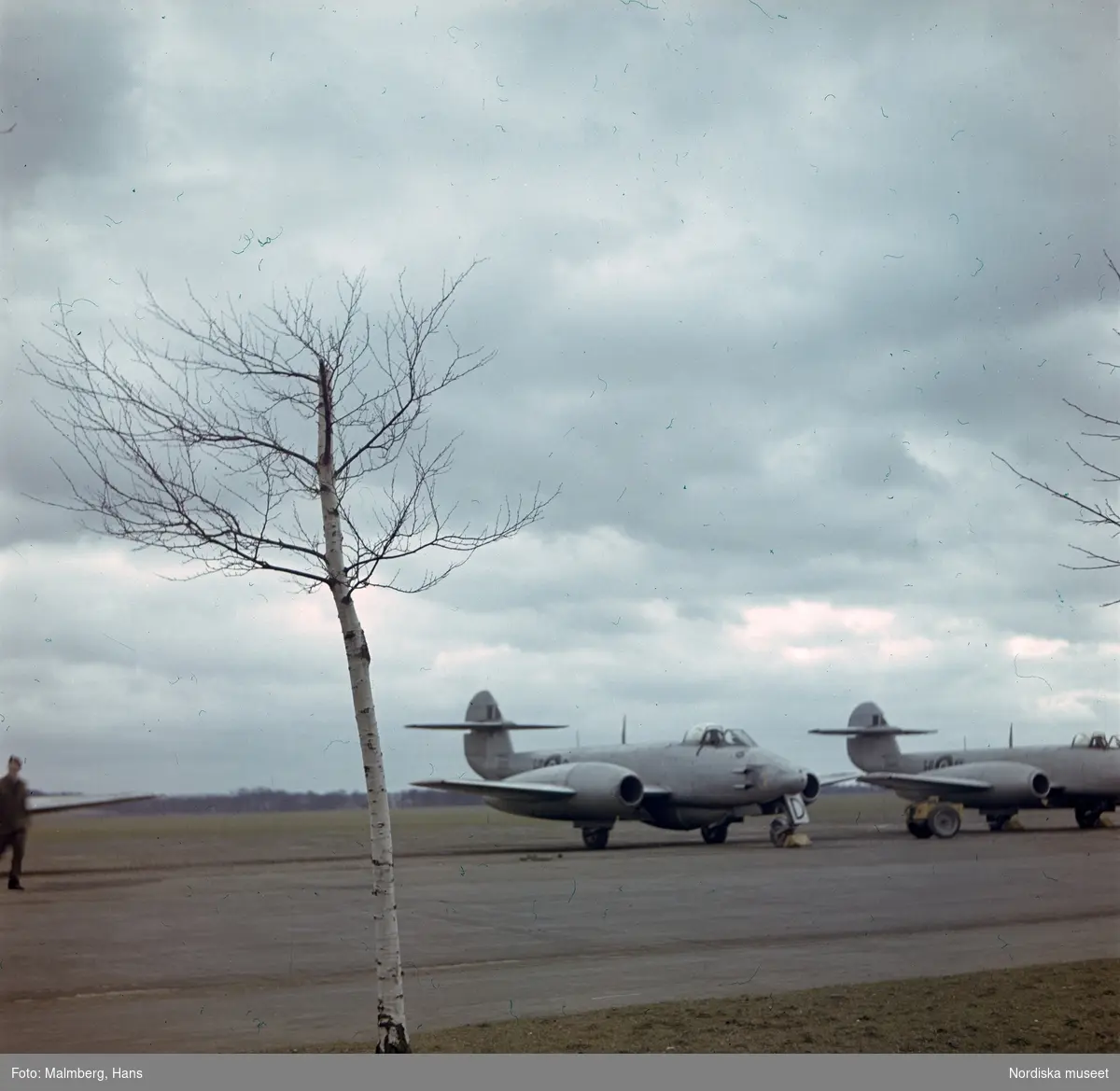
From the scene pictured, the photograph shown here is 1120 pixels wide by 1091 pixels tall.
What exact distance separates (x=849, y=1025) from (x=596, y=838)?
83.1 feet

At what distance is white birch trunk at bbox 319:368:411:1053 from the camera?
21.9ft

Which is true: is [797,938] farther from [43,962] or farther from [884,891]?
[43,962]

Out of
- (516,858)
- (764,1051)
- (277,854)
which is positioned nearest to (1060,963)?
(764,1051)

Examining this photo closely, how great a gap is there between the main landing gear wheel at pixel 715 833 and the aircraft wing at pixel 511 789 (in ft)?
14.5

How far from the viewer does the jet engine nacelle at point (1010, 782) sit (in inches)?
1422

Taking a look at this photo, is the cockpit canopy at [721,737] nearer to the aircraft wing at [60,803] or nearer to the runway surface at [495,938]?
the runway surface at [495,938]

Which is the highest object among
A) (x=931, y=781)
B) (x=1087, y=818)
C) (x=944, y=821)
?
(x=931, y=781)

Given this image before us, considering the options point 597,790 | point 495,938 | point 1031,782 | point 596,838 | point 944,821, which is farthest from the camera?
point 1031,782

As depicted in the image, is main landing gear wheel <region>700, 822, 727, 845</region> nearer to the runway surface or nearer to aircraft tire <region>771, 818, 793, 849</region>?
aircraft tire <region>771, 818, 793, 849</region>

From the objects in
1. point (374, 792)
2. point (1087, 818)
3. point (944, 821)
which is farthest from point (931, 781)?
point (374, 792)

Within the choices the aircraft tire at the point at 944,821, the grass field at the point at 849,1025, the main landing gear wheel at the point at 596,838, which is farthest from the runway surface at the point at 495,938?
the aircraft tire at the point at 944,821

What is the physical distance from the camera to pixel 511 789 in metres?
31.9

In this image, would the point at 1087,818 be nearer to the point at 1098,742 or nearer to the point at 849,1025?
the point at 1098,742

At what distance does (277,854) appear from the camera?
31422 mm
